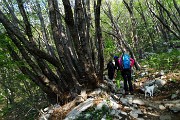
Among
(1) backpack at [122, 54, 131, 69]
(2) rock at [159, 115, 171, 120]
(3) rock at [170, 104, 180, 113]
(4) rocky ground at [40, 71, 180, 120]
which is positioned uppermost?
(1) backpack at [122, 54, 131, 69]

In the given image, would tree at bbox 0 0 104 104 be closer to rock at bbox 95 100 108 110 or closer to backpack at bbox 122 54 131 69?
backpack at bbox 122 54 131 69

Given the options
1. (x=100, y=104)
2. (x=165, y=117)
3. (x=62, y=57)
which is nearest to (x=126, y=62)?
(x=62, y=57)

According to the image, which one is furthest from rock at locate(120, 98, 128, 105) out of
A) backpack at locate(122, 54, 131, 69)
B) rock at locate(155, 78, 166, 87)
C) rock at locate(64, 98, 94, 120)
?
rock at locate(155, 78, 166, 87)

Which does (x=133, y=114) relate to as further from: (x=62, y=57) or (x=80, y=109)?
(x=62, y=57)

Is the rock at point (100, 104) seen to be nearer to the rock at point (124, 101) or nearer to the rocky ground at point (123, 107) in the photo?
the rocky ground at point (123, 107)

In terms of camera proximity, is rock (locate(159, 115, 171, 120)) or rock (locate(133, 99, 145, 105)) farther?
rock (locate(133, 99, 145, 105))

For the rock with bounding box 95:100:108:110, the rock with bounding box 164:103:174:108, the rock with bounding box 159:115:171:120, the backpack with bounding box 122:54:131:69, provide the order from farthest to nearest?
1. the backpack with bounding box 122:54:131:69
2. the rock with bounding box 164:103:174:108
3. the rock with bounding box 95:100:108:110
4. the rock with bounding box 159:115:171:120

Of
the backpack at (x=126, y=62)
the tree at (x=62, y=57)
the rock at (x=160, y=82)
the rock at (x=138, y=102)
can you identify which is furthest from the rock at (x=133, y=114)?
the rock at (x=160, y=82)

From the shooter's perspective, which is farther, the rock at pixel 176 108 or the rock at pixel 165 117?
the rock at pixel 176 108

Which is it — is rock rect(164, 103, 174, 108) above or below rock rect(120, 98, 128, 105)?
below

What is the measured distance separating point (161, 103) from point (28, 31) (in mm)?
4986

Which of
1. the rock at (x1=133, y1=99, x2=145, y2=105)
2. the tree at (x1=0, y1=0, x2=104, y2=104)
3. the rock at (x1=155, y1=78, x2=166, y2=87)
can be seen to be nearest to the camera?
the tree at (x1=0, y1=0, x2=104, y2=104)

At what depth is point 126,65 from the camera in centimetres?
986

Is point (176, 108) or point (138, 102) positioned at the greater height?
point (138, 102)
